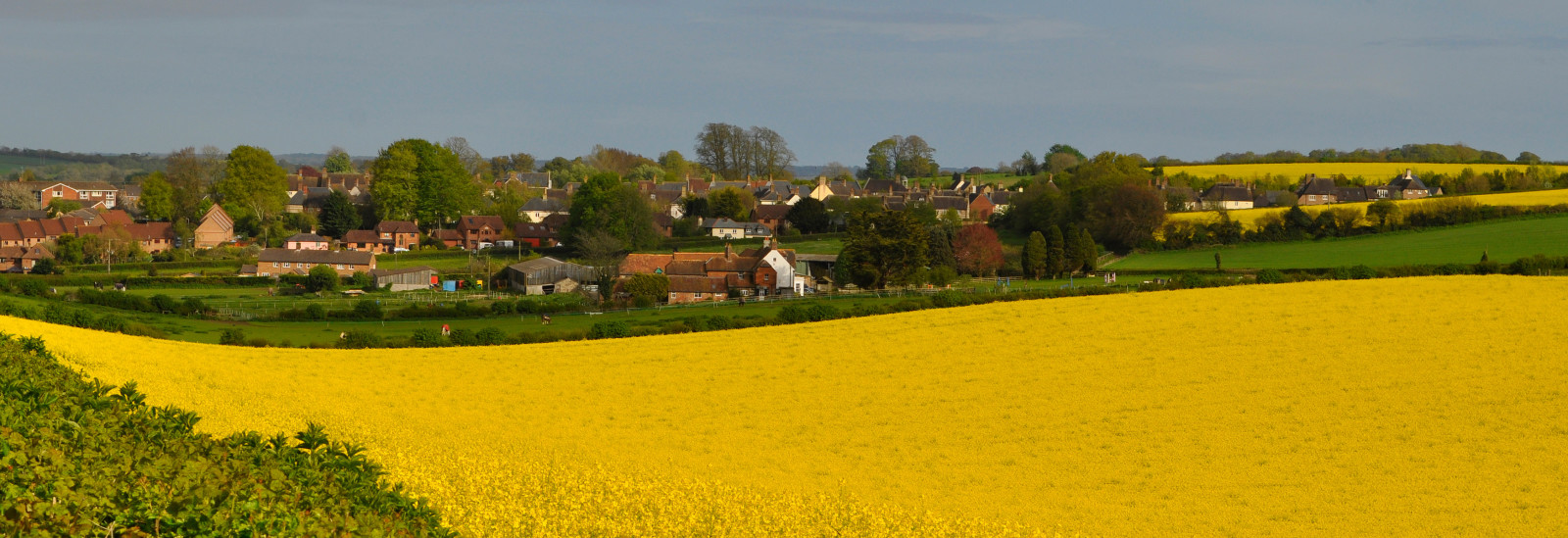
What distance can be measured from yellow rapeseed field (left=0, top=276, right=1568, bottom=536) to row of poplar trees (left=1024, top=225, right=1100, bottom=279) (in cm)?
2998

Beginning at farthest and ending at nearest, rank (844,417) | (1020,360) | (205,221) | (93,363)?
(205,221) → (1020,360) → (93,363) → (844,417)

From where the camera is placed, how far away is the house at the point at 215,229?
97131 mm

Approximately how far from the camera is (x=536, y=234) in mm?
100250

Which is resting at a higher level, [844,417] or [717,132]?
[717,132]

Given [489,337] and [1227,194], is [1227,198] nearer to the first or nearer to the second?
[1227,194]

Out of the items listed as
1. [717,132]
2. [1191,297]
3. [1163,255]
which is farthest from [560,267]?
[717,132]

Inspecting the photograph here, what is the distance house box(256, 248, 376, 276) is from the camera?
80625 millimetres

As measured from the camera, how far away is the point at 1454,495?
17297 millimetres

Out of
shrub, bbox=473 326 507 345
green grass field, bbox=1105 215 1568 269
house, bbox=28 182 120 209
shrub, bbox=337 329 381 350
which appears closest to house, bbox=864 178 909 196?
green grass field, bbox=1105 215 1568 269

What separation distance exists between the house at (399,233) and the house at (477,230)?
12.0ft

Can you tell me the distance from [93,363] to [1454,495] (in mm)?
23770

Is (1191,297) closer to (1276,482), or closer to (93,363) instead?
(1276,482)

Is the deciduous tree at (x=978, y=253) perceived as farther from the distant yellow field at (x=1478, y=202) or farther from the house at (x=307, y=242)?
the house at (x=307, y=242)

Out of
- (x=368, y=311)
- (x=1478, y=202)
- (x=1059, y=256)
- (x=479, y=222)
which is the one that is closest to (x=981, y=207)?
(x=479, y=222)
